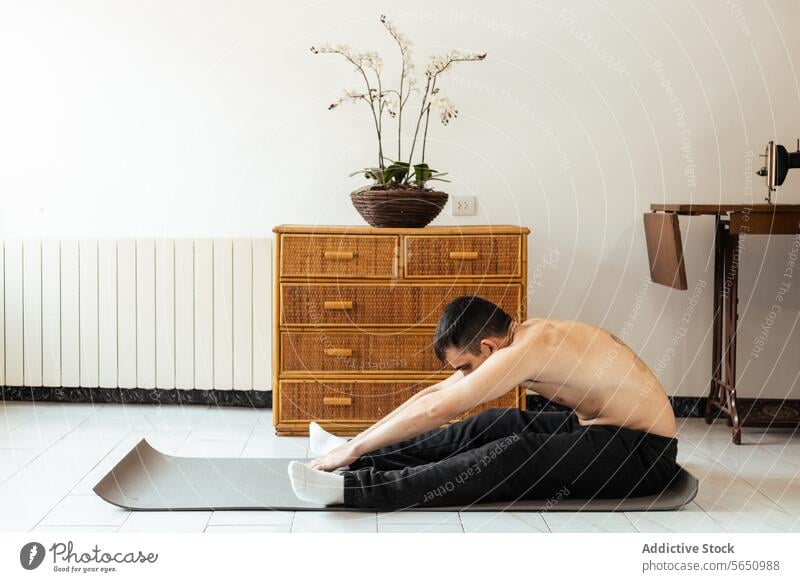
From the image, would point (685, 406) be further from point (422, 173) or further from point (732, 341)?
point (422, 173)

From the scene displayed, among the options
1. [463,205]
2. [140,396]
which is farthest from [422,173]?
[140,396]

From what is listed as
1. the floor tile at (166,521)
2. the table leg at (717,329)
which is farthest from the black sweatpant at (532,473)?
the table leg at (717,329)

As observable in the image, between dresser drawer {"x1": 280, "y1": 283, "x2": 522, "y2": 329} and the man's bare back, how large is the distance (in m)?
0.91

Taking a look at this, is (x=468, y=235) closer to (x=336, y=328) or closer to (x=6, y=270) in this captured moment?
(x=336, y=328)

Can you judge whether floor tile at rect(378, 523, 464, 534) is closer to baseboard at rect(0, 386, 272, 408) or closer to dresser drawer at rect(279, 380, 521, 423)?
dresser drawer at rect(279, 380, 521, 423)

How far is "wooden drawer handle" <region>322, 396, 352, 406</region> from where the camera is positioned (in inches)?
161

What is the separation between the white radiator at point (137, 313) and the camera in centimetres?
454

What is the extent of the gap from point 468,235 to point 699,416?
54.9 inches

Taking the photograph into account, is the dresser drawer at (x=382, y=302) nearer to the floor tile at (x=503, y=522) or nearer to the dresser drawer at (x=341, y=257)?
the dresser drawer at (x=341, y=257)

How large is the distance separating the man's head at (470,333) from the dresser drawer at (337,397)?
1.03m

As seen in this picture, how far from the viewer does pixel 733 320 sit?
4.17 metres

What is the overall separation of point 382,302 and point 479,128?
97 cm

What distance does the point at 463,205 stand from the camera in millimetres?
4566

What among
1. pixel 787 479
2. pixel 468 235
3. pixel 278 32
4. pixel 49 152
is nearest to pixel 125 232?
pixel 49 152
